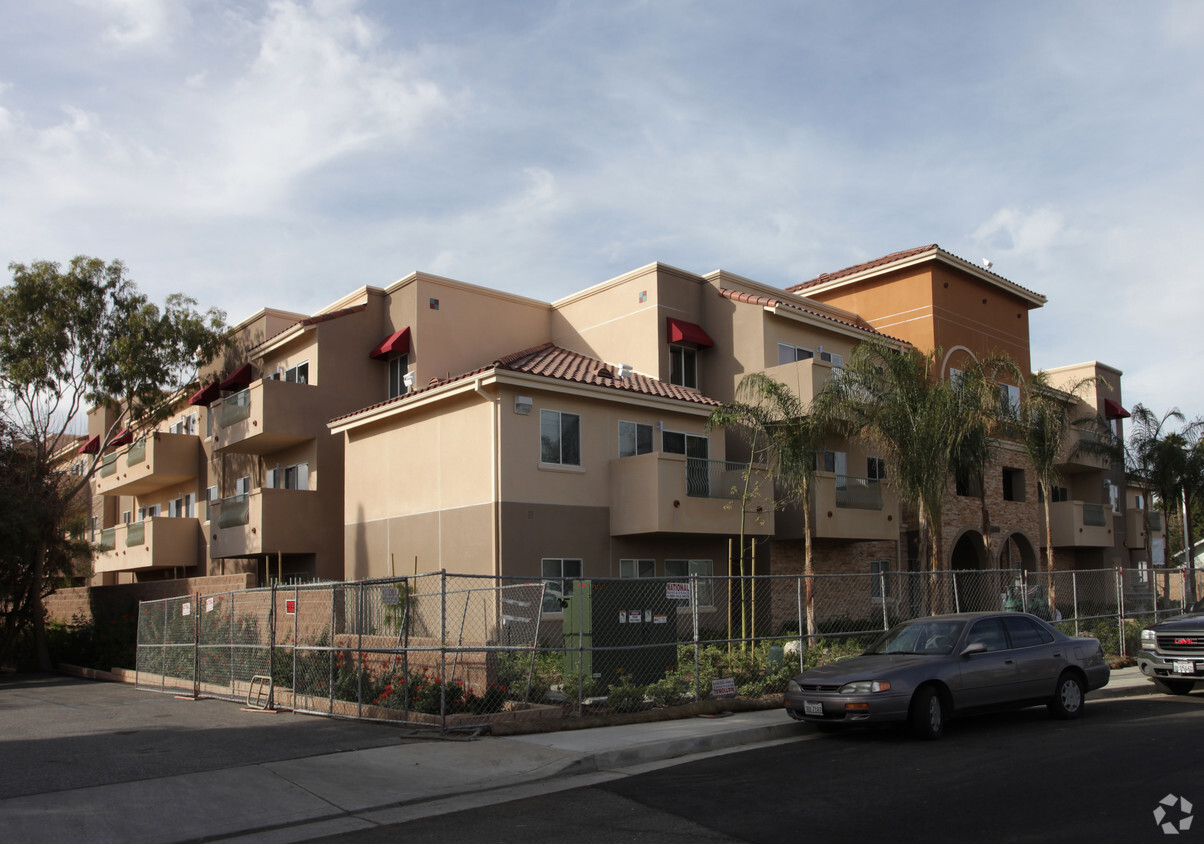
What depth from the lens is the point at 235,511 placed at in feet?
89.6

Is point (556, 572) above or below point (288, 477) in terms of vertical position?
below

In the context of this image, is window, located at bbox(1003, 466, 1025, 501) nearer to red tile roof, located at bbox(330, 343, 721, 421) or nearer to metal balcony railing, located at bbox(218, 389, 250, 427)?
red tile roof, located at bbox(330, 343, 721, 421)

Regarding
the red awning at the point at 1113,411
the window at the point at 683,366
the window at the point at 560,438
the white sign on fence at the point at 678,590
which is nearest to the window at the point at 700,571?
the window at the point at 560,438

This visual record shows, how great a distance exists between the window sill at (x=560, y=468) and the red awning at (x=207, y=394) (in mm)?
14066

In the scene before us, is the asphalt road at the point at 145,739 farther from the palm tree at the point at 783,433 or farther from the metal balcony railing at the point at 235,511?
the palm tree at the point at 783,433

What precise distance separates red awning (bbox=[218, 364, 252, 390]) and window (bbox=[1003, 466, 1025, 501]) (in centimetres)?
2521

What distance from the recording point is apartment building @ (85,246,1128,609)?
22188 millimetres

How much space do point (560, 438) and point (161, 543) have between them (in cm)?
1677

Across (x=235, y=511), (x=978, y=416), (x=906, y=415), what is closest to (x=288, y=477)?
(x=235, y=511)

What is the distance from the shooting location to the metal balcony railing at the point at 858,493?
84.5 feet

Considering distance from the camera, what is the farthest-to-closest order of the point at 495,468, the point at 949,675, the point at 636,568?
the point at 636,568 → the point at 495,468 → the point at 949,675

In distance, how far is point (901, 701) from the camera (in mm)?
11211

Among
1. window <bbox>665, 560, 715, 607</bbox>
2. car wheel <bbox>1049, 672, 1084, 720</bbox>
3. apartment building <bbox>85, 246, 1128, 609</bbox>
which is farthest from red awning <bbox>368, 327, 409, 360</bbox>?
car wheel <bbox>1049, 672, 1084, 720</bbox>

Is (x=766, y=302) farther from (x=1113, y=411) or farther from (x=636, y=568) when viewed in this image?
(x=1113, y=411)
